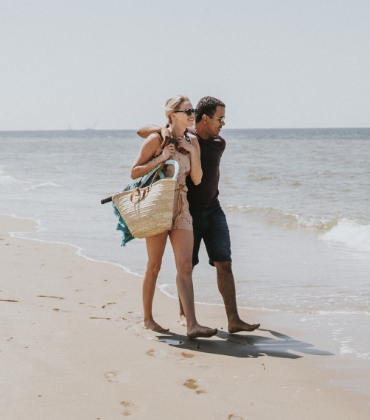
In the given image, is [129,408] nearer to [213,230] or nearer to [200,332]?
[200,332]

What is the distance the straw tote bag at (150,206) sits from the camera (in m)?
4.21

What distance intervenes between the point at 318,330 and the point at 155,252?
1.33m

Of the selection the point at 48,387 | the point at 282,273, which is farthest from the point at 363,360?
the point at 282,273

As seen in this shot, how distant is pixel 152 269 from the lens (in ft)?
15.1

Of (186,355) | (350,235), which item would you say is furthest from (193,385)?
(350,235)

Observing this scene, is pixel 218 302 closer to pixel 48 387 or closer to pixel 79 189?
pixel 48 387

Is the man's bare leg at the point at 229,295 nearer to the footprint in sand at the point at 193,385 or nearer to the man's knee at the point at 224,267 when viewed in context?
the man's knee at the point at 224,267

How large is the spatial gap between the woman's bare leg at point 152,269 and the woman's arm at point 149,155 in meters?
0.48

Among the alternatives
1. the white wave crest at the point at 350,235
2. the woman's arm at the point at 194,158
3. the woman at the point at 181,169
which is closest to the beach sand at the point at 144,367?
the woman at the point at 181,169

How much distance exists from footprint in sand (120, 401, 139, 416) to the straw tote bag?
1.36m

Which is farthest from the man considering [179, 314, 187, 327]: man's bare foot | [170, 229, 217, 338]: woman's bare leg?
[179, 314, 187, 327]: man's bare foot

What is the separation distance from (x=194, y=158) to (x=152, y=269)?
89 centimetres

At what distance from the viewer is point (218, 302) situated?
557 cm

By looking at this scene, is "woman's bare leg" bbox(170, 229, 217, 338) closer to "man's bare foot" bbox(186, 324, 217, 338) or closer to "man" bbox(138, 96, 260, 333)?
"man's bare foot" bbox(186, 324, 217, 338)
